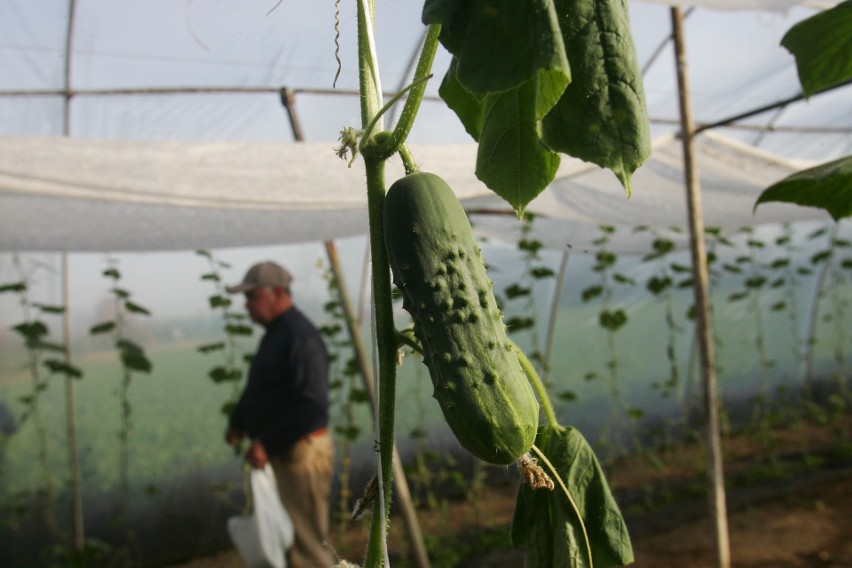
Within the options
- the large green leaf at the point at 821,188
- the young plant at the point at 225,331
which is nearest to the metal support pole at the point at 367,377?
the young plant at the point at 225,331

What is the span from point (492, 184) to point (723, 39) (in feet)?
15.6

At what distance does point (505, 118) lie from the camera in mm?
626

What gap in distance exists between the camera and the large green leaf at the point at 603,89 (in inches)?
21.8

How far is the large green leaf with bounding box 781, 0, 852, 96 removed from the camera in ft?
3.07

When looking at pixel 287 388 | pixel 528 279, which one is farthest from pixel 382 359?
pixel 528 279

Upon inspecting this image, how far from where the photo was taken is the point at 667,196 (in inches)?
149

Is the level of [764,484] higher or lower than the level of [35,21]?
lower

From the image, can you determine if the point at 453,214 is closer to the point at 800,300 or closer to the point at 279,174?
the point at 279,174

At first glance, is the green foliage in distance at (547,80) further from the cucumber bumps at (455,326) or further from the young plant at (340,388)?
the young plant at (340,388)

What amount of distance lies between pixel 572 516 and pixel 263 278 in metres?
3.31

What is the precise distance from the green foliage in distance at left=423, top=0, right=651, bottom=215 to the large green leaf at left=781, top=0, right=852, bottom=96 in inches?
19.0

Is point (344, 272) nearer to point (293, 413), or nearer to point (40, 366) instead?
point (293, 413)

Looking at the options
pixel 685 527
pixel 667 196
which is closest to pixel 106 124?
pixel 667 196

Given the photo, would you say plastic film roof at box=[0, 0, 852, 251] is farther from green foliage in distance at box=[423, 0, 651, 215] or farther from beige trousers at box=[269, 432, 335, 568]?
green foliage in distance at box=[423, 0, 651, 215]
